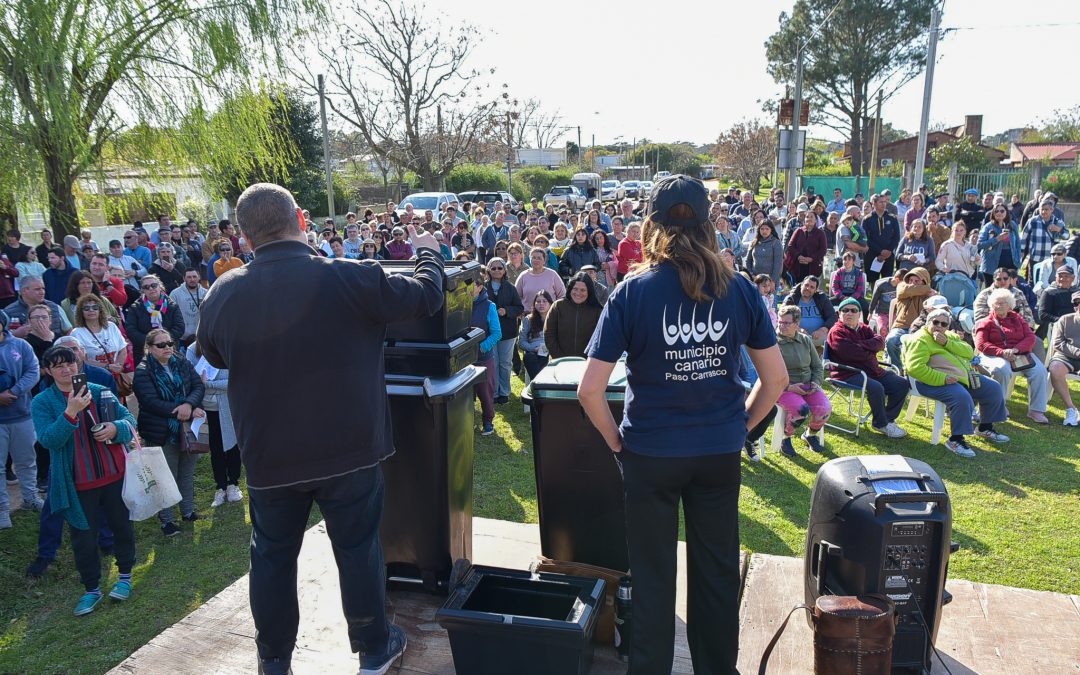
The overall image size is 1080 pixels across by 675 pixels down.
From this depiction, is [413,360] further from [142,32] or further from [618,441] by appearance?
[142,32]

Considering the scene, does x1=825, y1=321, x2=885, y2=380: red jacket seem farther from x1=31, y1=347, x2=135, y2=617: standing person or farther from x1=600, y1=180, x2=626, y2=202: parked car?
x1=600, y1=180, x2=626, y2=202: parked car

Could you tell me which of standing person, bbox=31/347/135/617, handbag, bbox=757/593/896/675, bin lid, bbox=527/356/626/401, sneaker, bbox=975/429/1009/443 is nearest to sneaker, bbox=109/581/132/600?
standing person, bbox=31/347/135/617

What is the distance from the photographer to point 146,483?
4602 mm

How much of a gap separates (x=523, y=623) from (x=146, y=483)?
9.92 feet

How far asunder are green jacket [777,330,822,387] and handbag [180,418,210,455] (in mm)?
4940

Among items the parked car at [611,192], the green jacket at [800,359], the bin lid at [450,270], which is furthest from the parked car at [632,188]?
the bin lid at [450,270]

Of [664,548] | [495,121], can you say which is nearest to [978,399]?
[664,548]

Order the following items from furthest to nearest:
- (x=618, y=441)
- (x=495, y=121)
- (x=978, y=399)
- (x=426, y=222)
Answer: (x=495, y=121) → (x=426, y=222) → (x=978, y=399) → (x=618, y=441)

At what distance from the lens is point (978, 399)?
690 centimetres

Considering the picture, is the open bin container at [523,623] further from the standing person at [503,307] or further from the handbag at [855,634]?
the standing person at [503,307]

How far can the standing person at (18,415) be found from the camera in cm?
538

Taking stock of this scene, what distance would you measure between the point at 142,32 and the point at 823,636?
33.8 feet

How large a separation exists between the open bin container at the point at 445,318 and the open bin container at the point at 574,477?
482 mm

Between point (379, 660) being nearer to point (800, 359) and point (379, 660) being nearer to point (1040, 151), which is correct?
point (800, 359)
